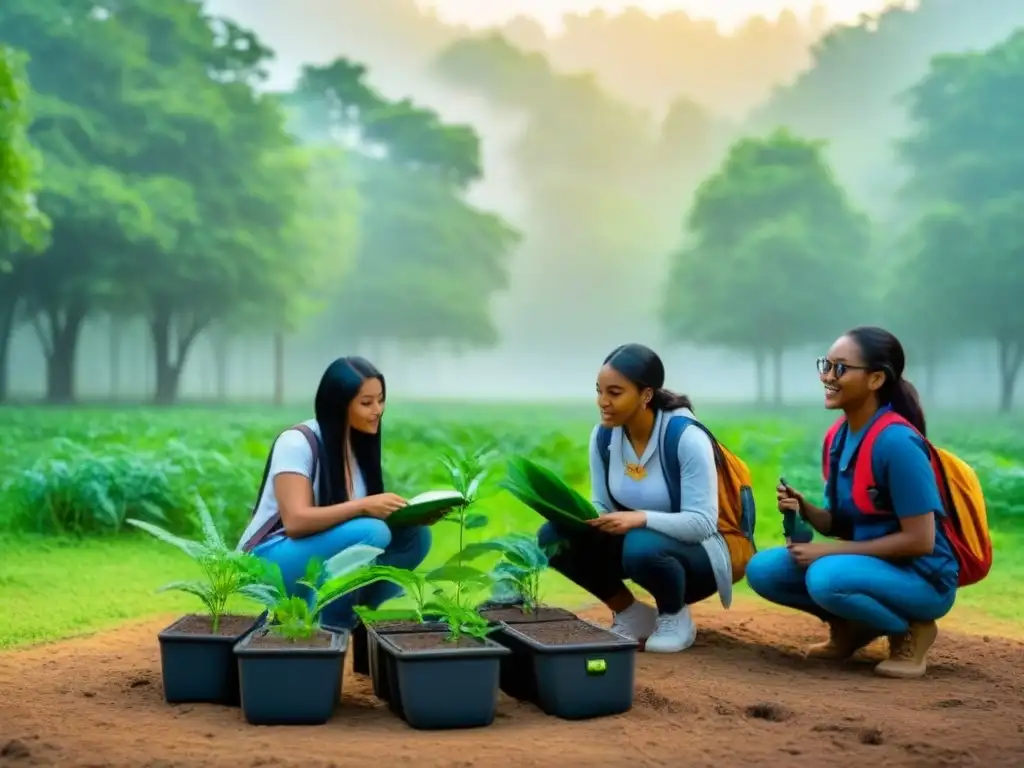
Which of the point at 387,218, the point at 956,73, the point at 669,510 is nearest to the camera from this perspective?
the point at 669,510

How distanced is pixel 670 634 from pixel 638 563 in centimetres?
36

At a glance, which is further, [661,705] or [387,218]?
[387,218]

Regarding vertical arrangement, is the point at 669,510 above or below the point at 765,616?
above

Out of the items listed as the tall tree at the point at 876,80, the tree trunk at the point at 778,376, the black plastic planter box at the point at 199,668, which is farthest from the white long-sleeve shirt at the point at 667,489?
Answer: the tall tree at the point at 876,80

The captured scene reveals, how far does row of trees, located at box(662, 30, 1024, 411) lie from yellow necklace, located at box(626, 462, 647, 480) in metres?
16.1

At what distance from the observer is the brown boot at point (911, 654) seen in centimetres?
387

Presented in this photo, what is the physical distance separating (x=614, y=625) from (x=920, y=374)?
752 inches

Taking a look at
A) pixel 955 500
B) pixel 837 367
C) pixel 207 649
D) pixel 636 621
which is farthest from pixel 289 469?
pixel 955 500

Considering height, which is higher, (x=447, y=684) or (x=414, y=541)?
(x=414, y=541)

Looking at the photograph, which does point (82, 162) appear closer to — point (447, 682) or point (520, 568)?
point (520, 568)

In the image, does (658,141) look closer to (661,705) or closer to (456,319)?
(456,319)

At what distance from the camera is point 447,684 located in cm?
310

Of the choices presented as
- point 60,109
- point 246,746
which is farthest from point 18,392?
point 246,746

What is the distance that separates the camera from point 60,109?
1825 centimetres
